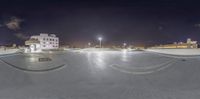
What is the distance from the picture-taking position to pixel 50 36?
1395 inches

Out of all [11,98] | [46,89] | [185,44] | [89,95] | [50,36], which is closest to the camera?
[11,98]

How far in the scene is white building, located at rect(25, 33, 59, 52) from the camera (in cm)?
3213

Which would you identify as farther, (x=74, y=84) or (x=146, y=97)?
(x=74, y=84)

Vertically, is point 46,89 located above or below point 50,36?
below

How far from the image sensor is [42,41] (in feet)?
113

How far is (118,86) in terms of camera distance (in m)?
11.1

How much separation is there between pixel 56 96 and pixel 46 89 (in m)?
1.58

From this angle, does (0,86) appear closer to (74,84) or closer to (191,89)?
(74,84)

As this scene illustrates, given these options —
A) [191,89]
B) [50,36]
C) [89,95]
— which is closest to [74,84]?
[89,95]

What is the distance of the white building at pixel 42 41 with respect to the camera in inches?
1265

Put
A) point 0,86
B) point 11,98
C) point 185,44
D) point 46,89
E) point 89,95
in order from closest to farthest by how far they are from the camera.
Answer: point 11,98, point 89,95, point 46,89, point 0,86, point 185,44

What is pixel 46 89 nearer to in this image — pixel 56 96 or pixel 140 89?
pixel 56 96

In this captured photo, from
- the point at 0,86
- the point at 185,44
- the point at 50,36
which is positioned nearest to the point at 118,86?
the point at 0,86

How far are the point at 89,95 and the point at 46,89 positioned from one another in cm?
247
